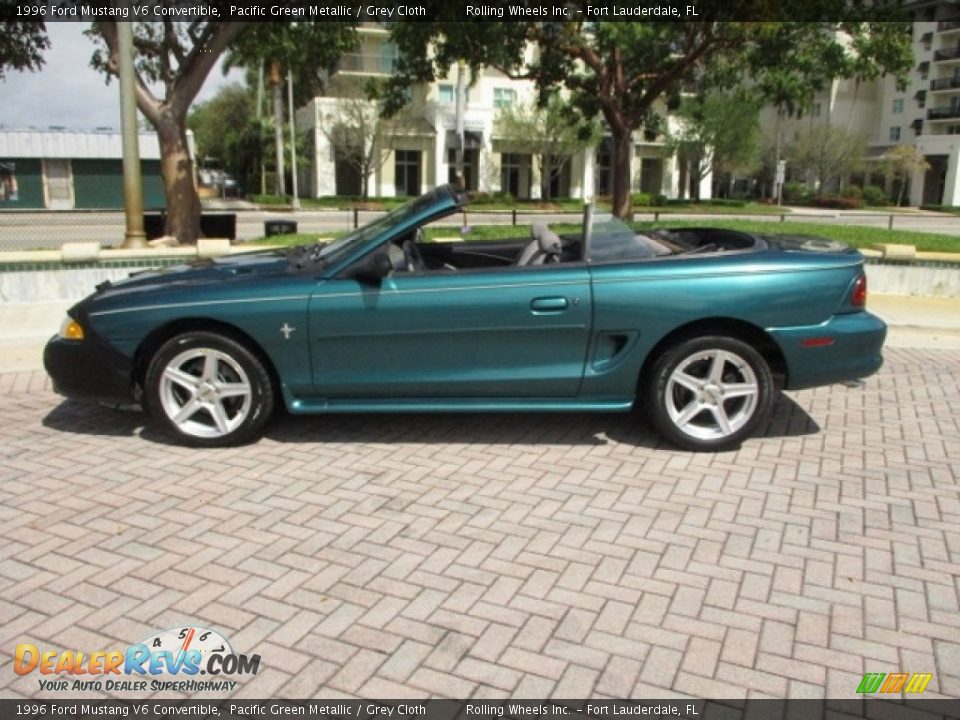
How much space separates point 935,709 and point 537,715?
129 centimetres

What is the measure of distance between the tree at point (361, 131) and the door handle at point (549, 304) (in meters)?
41.8

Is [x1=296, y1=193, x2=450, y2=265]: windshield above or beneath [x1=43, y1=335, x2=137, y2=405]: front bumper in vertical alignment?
above

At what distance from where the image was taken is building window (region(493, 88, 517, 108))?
48.5 meters

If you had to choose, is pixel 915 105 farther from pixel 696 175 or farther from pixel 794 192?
pixel 696 175

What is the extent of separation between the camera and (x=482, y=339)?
486 cm

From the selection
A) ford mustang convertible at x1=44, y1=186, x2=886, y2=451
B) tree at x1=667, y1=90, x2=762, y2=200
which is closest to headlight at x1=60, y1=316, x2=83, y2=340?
ford mustang convertible at x1=44, y1=186, x2=886, y2=451

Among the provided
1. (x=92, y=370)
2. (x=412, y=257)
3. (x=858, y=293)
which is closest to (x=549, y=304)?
(x=412, y=257)

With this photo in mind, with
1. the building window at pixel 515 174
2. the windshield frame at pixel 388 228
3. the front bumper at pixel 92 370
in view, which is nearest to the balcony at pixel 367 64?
the building window at pixel 515 174

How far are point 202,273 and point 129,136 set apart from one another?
6255 millimetres

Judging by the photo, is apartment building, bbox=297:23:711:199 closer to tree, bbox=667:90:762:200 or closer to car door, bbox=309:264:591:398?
tree, bbox=667:90:762:200

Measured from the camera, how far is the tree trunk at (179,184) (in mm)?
13062

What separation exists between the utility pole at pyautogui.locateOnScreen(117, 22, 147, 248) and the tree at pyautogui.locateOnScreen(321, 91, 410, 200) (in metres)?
35.1

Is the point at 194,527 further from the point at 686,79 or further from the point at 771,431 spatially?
the point at 686,79

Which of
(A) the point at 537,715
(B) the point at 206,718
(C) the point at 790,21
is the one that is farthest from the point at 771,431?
(C) the point at 790,21
